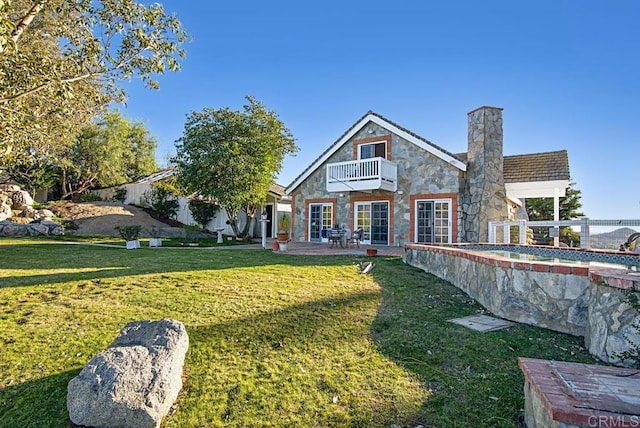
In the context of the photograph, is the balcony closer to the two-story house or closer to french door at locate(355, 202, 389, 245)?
the two-story house

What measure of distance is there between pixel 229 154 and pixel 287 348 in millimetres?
13993

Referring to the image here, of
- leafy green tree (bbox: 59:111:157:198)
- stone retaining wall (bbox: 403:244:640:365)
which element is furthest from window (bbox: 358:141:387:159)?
leafy green tree (bbox: 59:111:157:198)

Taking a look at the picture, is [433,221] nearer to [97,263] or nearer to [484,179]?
[484,179]

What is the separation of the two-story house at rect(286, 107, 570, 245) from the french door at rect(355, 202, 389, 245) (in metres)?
0.05

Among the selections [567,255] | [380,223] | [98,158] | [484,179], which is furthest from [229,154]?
[98,158]

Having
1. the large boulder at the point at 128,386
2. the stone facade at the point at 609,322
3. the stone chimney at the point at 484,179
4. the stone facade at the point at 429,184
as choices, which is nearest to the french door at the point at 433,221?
the stone facade at the point at 429,184

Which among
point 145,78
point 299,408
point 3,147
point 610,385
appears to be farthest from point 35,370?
point 145,78

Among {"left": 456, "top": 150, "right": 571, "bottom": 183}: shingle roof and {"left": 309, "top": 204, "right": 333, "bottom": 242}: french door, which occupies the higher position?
{"left": 456, "top": 150, "right": 571, "bottom": 183}: shingle roof

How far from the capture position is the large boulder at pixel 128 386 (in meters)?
2.85

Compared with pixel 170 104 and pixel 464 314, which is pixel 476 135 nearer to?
pixel 464 314

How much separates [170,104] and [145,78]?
14.7 metres

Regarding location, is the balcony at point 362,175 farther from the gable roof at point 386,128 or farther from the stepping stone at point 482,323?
the stepping stone at point 482,323

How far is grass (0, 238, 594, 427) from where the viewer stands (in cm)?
296

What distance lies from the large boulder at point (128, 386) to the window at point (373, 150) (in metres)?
14.3
